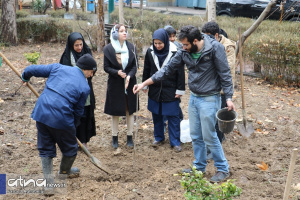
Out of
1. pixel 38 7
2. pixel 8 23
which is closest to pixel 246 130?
pixel 8 23

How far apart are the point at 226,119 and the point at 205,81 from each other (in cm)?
53

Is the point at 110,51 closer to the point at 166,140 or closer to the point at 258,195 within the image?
the point at 166,140

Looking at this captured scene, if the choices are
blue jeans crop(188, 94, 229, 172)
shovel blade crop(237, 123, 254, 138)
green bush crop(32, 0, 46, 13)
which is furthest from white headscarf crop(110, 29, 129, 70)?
green bush crop(32, 0, 46, 13)

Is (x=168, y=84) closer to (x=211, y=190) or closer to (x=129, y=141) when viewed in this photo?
(x=129, y=141)

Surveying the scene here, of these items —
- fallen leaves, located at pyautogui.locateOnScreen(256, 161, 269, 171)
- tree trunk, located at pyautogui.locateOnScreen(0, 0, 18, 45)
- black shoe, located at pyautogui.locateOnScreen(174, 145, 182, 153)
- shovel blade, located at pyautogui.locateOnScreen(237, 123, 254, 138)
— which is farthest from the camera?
tree trunk, located at pyautogui.locateOnScreen(0, 0, 18, 45)

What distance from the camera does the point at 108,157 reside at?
16.9 feet

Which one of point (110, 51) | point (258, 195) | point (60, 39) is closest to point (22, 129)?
point (110, 51)

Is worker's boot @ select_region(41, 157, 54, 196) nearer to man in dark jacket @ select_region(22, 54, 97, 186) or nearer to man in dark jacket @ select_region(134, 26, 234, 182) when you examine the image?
man in dark jacket @ select_region(22, 54, 97, 186)

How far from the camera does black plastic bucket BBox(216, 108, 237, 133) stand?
4035 millimetres

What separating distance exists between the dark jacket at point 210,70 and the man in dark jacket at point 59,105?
1.12 meters

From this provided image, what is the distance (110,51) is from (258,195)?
266 centimetres

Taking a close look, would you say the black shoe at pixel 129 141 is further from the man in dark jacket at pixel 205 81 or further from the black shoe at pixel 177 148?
the man in dark jacket at pixel 205 81

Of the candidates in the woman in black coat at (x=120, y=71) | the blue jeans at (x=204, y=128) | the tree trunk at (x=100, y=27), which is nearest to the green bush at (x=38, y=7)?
the tree trunk at (x=100, y=27)

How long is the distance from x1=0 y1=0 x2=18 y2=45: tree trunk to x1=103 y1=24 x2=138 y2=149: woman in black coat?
9258 mm
